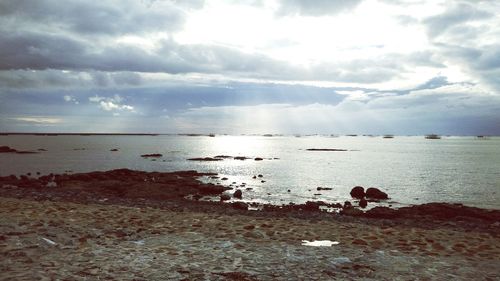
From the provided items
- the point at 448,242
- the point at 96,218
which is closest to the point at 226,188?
the point at 96,218

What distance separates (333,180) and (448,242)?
4464cm

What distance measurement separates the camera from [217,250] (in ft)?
34.7

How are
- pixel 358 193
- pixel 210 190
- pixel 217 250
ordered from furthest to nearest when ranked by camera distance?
pixel 210 190 → pixel 358 193 → pixel 217 250

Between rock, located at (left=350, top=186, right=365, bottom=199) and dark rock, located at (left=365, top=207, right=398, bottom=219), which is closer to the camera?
dark rock, located at (left=365, top=207, right=398, bottom=219)

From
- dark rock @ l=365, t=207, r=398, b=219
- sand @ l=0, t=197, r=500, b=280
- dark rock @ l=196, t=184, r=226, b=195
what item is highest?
sand @ l=0, t=197, r=500, b=280

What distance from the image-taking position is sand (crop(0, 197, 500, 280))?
28.5 feet

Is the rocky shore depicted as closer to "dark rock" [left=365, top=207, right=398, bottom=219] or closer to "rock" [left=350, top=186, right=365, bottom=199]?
"dark rock" [left=365, top=207, right=398, bottom=219]

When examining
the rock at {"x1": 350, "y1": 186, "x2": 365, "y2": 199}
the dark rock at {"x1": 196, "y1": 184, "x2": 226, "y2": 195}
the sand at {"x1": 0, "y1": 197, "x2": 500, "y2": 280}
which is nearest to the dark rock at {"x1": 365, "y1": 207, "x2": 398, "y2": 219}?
the rock at {"x1": 350, "y1": 186, "x2": 365, "y2": 199}

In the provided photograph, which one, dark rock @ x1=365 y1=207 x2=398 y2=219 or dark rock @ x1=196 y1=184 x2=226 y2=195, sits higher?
dark rock @ x1=365 y1=207 x2=398 y2=219

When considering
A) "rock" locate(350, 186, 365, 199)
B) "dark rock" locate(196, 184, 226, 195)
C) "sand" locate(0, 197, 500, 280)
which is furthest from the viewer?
"dark rock" locate(196, 184, 226, 195)

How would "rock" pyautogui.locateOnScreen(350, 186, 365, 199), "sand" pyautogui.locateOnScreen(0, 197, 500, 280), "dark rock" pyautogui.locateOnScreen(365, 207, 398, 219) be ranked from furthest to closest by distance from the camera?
A: "rock" pyautogui.locateOnScreen(350, 186, 365, 199), "dark rock" pyautogui.locateOnScreen(365, 207, 398, 219), "sand" pyautogui.locateOnScreen(0, 197, 500, 280)

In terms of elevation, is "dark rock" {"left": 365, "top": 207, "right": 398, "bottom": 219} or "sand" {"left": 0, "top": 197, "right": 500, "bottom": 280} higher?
"sand" {"left": 0, "top": 197, "right": 500, "bottom": 280}

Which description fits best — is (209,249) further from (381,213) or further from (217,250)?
(381,213)

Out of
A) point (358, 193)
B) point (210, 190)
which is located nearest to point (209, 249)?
point (210, 190)
